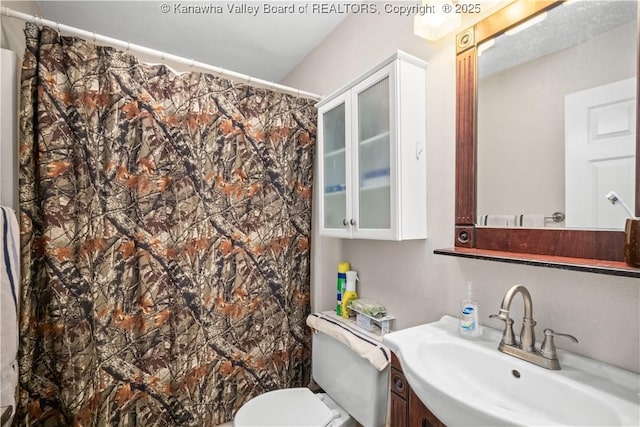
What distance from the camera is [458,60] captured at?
111cm

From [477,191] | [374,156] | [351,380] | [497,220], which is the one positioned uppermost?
[374,156]

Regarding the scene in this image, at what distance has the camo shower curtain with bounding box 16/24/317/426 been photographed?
1.23m

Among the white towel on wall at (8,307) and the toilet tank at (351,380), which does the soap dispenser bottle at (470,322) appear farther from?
the white towel on wall at (8,307)

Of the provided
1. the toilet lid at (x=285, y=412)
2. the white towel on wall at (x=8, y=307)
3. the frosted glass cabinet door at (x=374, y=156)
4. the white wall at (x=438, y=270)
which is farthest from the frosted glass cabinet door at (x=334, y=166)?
the white towel on wall at (x=8, y=307)

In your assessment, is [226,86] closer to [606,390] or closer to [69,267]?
[69,267]

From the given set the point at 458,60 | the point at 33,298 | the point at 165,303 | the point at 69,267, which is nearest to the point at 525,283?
the point at 458,60

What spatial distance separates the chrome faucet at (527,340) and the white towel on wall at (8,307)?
5.12 ft

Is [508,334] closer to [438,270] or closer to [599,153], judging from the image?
[438,270]

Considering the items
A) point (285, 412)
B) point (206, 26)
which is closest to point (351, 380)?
point (285, 412)

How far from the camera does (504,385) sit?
83 cm

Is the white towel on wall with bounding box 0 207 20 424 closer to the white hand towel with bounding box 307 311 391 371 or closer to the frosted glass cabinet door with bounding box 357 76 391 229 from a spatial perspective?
the white hand towel with bounding box 307 311 391 371

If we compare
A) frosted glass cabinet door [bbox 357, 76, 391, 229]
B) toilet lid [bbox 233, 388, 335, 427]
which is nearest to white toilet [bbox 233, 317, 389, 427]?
toilet lid [bbox 233, 388, 335, 427]

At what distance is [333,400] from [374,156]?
119cm

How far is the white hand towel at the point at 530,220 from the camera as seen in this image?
0.90 meters
